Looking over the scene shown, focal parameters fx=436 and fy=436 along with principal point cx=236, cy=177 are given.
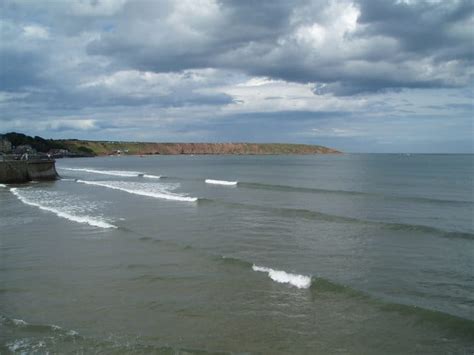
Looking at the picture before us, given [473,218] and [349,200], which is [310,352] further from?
[349,200]

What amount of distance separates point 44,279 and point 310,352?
761 cm

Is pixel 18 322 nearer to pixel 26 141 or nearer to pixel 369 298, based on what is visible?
pixel 369 298

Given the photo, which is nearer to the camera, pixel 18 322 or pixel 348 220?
pixel 18 322

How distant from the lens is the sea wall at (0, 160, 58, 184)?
47.5m

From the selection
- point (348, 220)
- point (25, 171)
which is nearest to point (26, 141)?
point (25, 171)

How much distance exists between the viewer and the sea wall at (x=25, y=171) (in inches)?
1870

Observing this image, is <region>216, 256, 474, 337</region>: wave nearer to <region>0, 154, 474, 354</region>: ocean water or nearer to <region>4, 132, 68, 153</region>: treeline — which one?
<region>0, 154, 474, 354</region>: ocean water

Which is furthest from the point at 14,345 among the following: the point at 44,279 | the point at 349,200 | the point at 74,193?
the point at 74,193

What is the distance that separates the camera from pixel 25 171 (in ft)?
162

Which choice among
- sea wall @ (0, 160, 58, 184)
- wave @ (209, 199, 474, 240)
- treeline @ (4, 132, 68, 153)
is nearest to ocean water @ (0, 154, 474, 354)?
wave @ (209, 199, 474, 240)

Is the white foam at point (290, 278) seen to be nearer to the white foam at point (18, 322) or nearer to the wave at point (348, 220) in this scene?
the white foam at point (18, 322)

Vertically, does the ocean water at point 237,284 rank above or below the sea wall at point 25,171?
below

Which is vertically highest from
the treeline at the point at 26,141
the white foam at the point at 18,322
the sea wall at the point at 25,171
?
the treeline at the point at 26,141

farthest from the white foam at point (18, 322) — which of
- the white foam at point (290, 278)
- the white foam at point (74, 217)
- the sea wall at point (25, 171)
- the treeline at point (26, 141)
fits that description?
the treeline at point (26, 141)
